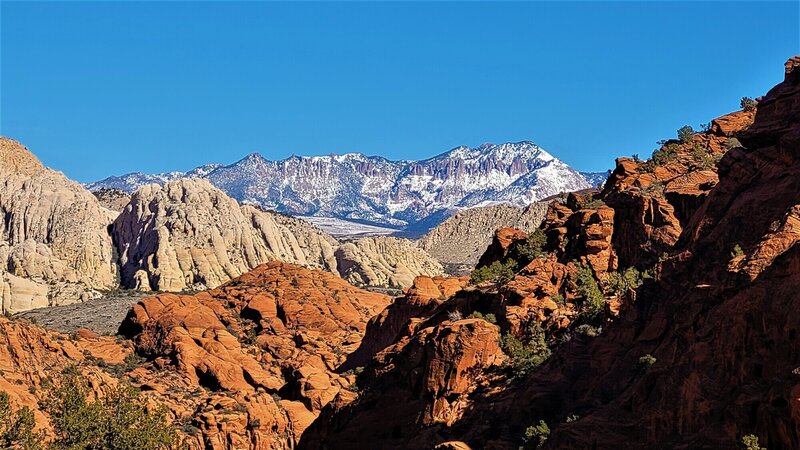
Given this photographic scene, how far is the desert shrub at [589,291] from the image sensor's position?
177ft

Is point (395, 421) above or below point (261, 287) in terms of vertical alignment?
below

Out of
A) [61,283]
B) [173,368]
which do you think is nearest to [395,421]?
[173,368]

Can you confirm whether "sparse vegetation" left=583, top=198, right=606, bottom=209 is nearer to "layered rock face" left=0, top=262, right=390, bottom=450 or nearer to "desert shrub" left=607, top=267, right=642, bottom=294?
"desert shrub" left=607, top=267, right=642, bottom=294

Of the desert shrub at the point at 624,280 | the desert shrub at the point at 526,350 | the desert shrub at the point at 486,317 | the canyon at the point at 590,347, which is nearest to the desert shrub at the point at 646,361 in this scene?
the canyon at the point at 590,347

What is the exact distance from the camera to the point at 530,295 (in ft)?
193

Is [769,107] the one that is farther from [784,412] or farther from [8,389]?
[8,389]

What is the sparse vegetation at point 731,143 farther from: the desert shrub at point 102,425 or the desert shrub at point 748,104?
the desert shrub at point 102,425

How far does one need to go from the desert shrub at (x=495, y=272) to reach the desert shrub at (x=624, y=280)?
9.88 m

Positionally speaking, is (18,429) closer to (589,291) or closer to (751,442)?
(589,291)

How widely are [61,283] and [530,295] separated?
473ft

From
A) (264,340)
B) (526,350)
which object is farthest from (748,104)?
(264,340)

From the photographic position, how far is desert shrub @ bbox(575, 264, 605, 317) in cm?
5381

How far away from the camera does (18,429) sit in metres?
66.2

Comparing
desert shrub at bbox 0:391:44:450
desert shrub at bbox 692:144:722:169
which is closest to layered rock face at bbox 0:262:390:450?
desert shrub at bbox 0:391:44:450
